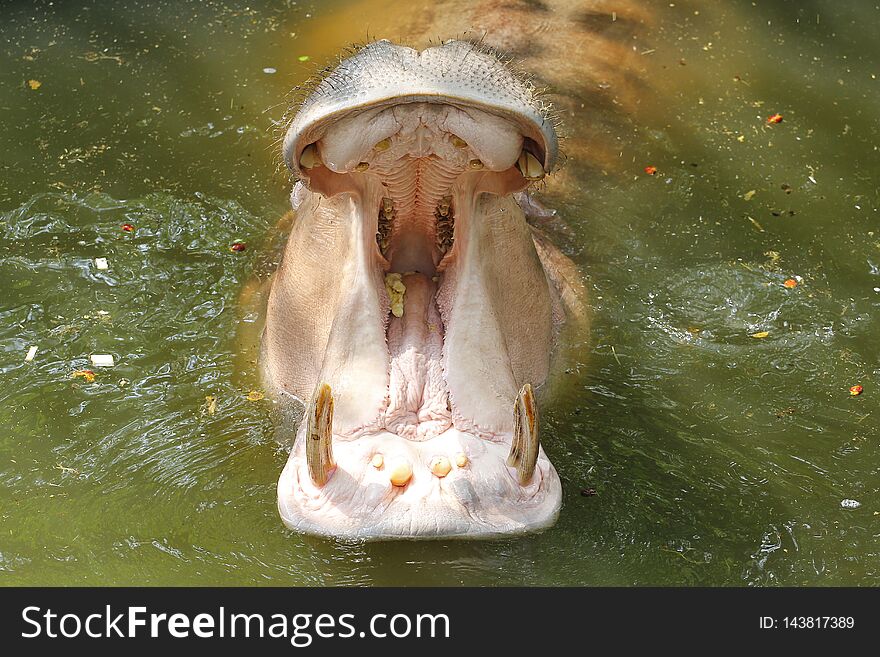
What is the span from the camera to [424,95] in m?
3.37

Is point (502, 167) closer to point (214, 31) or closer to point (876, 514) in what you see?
point (876, 514)

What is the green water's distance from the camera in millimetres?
4172

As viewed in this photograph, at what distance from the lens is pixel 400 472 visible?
3.75 m

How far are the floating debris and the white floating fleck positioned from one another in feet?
0.18

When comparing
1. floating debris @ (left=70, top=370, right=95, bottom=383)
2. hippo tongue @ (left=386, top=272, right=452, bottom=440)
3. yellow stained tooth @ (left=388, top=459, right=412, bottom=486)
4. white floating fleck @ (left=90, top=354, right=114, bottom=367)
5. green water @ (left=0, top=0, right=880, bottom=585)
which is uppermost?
hippo tongue @ (left=386, top=272, right=452, bottom=440)

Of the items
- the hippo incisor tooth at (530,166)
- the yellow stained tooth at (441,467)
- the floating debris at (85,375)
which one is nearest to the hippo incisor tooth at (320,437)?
the yellow stained tooth at (441,467)

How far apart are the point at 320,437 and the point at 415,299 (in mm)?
707

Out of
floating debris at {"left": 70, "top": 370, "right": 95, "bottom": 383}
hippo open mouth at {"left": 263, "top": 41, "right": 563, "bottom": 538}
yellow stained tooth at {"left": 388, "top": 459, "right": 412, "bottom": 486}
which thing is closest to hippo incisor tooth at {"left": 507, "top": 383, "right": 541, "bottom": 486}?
hippo open mouth at {"left": 263, "top": 41, "right": 563, "bottom": 538}

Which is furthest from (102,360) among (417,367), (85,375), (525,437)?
(525,437)

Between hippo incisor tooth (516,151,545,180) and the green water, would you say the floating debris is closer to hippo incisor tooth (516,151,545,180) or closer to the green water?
the green water

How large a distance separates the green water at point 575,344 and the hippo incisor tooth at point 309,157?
0.90 meters

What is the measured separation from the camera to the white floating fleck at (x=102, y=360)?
499 cm

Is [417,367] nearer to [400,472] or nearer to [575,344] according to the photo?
[400,472]

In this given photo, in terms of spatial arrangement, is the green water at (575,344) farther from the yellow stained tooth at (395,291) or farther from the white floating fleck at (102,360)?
the yellow stained tooth at (395,291)
